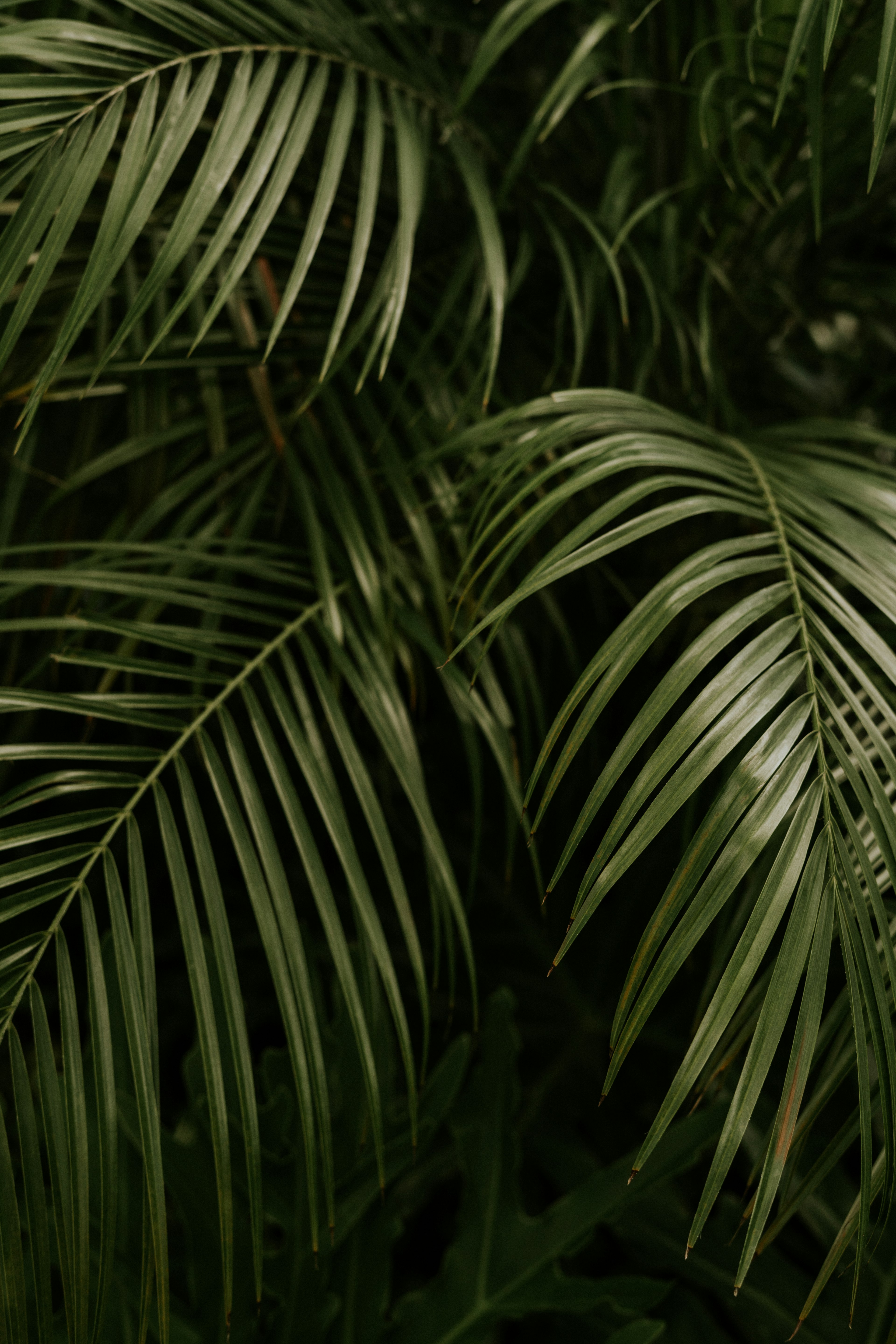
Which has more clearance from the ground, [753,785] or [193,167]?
[193,167]

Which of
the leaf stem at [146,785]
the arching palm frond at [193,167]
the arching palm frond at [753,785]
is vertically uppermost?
the arching palm frond at [193,167]

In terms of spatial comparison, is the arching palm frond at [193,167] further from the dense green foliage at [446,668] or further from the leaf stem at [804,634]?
the leaf stem at [804,634]

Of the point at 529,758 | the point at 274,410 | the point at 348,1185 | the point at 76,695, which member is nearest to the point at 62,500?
the point at 274,410

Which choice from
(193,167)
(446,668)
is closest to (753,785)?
(446,668)

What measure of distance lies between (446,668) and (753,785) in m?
0.25

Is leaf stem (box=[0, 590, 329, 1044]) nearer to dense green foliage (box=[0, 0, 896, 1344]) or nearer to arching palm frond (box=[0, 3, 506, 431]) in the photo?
dense green foliage (box=[0, 0, 896, 1344])

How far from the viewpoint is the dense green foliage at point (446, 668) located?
422 mm

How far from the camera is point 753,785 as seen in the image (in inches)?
15.0

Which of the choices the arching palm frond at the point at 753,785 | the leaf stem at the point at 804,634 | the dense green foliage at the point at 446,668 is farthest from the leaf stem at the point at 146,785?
the leaf stem at the point at 804,634

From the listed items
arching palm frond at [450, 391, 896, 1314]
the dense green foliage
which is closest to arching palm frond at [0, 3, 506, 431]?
the dense green foliage

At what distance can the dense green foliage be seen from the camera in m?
0.42

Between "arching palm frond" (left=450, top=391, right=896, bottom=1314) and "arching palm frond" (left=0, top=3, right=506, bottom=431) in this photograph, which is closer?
"arching palm frond" (left=450, top=391, right=896, bottom=1314)

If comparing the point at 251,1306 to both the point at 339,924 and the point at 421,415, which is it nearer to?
the point at 339,924

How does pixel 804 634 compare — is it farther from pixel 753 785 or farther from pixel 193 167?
pixel 193 167
